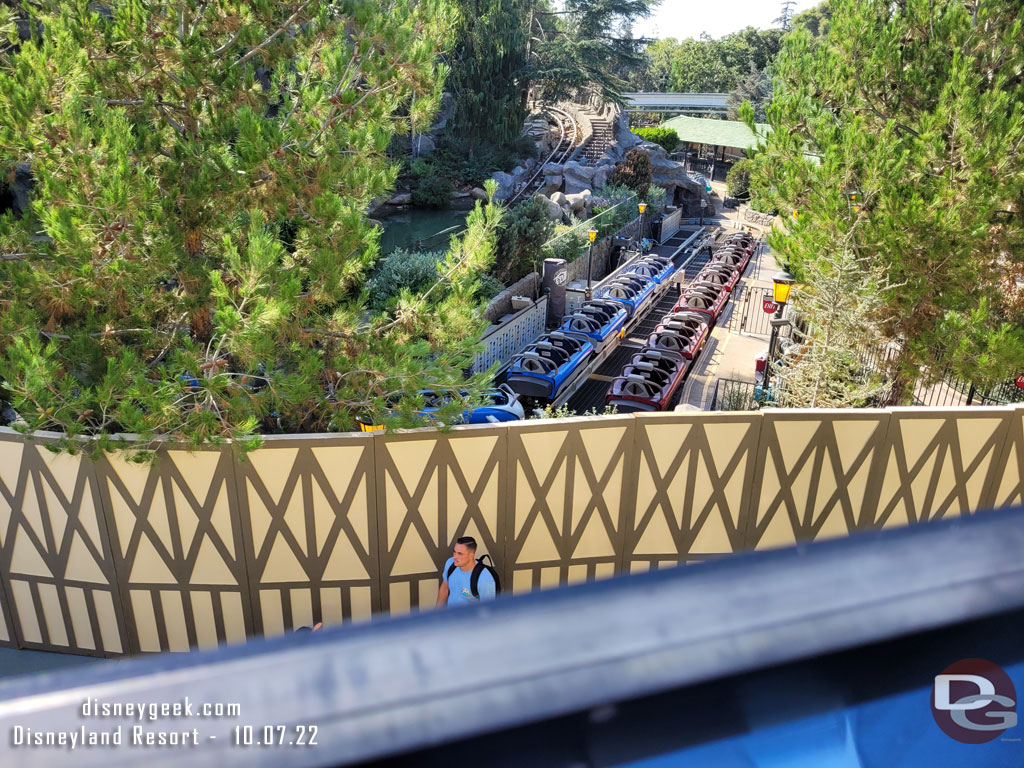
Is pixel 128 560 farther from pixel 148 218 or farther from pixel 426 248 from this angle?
pixel 426 248

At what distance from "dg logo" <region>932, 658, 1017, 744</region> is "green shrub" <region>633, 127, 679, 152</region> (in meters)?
54.6

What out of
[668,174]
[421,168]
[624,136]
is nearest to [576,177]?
[668,174]

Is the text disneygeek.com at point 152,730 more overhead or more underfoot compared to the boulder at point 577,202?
more overhead

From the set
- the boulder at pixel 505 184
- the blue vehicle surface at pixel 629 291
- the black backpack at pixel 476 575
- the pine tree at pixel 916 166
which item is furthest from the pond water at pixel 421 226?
the black backpack at pixel 476 575

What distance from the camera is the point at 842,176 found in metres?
11.1

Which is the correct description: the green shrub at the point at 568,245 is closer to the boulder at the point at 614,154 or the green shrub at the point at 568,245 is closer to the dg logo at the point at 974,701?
the boulder at the point at 614,154

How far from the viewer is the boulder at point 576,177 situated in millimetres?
42281

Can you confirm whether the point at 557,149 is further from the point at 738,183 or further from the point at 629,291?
the point at 629,291

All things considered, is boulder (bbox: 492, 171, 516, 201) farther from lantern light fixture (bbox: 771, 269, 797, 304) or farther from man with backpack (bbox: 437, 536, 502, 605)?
man with backpack (bbox: 437, 536, 502, 605)

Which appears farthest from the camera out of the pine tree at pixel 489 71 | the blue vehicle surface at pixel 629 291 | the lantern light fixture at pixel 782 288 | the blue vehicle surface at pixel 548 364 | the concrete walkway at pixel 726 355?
the pine tree at pixel 489 71

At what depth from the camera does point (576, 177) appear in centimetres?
4288

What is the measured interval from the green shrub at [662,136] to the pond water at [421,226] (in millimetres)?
18340

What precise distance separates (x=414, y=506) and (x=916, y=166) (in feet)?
28.5

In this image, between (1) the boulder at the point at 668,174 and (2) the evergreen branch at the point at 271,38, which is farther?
(1) the boulder at the point at 668,174
